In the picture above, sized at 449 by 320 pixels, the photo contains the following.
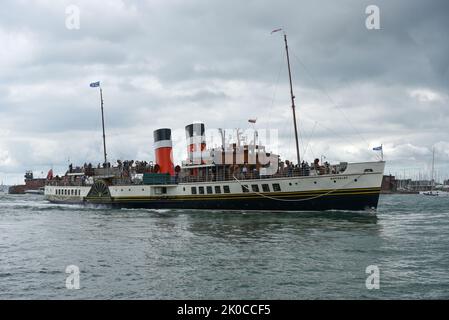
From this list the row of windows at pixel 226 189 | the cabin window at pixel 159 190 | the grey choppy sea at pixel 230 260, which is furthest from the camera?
the cabin window at pixel 159 190

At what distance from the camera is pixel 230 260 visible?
1944 cm

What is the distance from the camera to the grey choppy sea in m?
14.9

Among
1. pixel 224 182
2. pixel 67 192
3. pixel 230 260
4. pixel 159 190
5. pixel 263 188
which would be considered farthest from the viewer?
pixel 67 192

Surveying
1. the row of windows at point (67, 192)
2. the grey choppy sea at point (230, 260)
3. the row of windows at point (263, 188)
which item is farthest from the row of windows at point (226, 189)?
the row of windows at point (67, 192)

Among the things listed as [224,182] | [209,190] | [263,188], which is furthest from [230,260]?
[209,190]

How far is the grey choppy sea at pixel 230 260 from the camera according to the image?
14859mm

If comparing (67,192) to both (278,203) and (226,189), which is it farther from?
(278,203)

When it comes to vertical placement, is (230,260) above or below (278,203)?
below

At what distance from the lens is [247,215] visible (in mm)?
40156

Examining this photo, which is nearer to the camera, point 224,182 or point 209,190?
point 224,182

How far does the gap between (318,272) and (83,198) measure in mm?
47558

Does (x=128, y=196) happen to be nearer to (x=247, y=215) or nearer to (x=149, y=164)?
(x=149, y=164)

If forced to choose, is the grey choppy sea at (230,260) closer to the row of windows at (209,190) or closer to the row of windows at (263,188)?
the row of windows at (263,188)

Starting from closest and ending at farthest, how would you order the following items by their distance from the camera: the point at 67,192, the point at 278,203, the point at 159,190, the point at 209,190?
1. the point at 278,203
2. the point at 209,190
3. the point at 159,190
4. the point at 67,192
